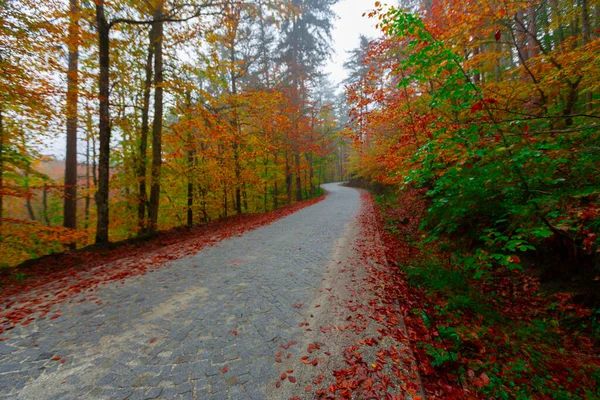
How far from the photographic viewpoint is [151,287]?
4.48 m

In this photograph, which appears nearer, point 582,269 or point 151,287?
point 582,269

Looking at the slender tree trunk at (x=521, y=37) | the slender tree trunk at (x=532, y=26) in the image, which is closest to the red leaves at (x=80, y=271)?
the slender tree trunk at (x=521, y=37)

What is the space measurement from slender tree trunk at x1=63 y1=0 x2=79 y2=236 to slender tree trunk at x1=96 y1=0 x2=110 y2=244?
0.53 m

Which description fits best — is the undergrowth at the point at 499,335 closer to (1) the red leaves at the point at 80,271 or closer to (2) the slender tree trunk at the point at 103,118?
(1) the red leaves at the point at 80,271

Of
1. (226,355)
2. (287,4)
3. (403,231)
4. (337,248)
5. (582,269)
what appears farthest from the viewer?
(403,231)

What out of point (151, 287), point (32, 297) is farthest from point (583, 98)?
point (32, 297)

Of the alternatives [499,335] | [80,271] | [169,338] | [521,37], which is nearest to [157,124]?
[80,271]

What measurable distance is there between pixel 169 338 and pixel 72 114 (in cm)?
800

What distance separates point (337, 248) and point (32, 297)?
646cm

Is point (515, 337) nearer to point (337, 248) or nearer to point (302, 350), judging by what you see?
point (302, 350)

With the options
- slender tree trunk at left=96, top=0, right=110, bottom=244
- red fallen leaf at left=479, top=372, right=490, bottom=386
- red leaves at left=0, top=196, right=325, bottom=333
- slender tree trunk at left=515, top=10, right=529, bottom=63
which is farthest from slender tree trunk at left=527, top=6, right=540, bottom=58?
slender tree trunk at left=96, top=0, right=110, bottom=244

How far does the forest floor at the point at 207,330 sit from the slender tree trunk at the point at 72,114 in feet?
10.3

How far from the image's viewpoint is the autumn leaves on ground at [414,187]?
2697 mm

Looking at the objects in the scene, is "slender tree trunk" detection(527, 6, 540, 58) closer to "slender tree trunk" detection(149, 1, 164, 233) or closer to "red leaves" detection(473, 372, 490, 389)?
"red leaves" detection(473, 372, 490, 389)
